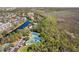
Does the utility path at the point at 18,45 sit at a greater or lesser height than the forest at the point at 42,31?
lesser

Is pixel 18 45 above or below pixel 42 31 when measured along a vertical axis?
below

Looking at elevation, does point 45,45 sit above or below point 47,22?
below

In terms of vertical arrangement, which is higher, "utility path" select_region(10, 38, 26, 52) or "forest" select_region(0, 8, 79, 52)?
"forest" select_region(0, 8, 79, 52)

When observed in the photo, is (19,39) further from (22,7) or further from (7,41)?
(22,7)
